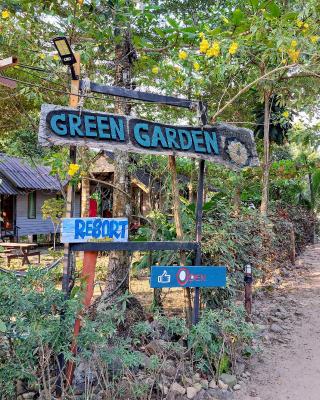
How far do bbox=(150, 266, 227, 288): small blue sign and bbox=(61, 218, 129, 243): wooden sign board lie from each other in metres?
0.59

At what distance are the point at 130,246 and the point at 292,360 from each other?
2874mm

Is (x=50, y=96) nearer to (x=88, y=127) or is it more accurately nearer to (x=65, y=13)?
(x=65, y=13)

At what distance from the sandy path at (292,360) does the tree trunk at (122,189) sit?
2.17 m

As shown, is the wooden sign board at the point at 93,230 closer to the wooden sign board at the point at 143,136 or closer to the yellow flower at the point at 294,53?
the wooden sign board at the point at 143,136

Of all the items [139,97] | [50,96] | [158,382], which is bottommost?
[158,382]

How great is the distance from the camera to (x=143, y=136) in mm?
4461

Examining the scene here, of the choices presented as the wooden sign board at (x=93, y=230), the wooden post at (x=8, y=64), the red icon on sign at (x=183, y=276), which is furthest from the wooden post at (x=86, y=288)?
Result: the wooden post at (x=8, y=64)

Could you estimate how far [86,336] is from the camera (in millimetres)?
3580

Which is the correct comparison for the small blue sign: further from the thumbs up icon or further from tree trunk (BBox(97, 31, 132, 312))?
tree trunk (BBox(97, 31, 132, 312))

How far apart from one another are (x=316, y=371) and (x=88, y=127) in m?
4.09

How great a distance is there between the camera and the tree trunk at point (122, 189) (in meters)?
5.88

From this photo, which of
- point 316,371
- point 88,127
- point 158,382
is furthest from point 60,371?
point 316,371

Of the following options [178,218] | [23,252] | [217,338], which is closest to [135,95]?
[178,218]

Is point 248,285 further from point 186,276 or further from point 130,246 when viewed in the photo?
point 130,246
